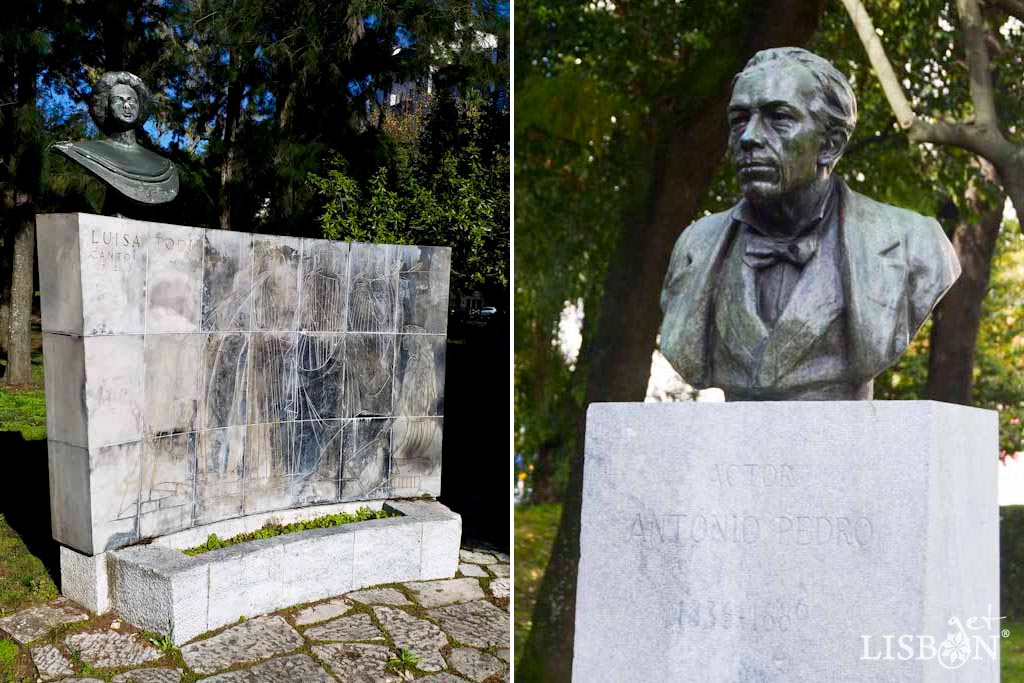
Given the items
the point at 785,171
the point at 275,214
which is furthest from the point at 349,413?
the point at 275,214

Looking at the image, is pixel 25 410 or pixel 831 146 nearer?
pixel 831 146

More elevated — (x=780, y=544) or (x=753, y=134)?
(x=753, y=134)

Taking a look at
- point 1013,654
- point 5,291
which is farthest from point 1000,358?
point 5,291

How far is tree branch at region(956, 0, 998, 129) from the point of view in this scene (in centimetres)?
670

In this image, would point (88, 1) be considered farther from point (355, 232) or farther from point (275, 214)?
point (355, 232)

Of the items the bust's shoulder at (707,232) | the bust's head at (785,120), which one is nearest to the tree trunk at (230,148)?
the bust's shoulder at (707,232)

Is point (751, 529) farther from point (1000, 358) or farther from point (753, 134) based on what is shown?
point (1000, 358)

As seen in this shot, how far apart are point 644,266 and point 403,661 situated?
168 inches

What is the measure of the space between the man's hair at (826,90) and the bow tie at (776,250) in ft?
1.43

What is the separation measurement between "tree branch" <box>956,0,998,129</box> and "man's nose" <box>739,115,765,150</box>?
13.2ft

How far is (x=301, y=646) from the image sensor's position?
222 inches

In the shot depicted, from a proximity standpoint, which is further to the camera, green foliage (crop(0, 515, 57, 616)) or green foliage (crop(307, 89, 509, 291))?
green foliage (crop(307, 89, 509, 291))

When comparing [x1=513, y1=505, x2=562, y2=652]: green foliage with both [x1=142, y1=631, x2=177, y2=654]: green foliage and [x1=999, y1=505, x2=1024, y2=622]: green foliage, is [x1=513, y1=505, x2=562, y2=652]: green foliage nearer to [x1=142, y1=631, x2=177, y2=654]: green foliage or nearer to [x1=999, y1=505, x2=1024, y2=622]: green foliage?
[x1=142, y1=631, x2=177, y2=654]: green foliage

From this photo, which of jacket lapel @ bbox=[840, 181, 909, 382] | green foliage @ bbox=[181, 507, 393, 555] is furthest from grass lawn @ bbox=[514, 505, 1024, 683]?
jacket lapel @ bbox=[840, 181, 909, 382]
